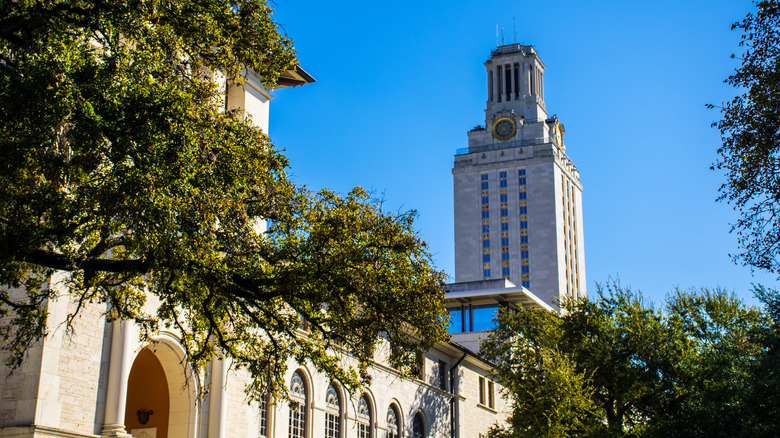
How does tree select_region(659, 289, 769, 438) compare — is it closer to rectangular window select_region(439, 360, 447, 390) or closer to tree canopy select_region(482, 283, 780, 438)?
tree canopy select_region(482, 283, 780, 438)

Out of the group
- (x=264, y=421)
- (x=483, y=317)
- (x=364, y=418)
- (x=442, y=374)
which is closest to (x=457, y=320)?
(x=483, y=317)

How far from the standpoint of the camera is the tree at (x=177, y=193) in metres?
13.0

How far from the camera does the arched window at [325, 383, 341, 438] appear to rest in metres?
34.4

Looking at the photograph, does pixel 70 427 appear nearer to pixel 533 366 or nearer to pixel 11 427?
pixel 11 427

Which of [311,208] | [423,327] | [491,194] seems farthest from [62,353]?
[491,194]

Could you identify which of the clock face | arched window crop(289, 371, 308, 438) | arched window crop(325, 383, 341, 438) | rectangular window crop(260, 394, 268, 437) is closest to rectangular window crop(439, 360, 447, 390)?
arched window crop(325, 383, 341, 438)

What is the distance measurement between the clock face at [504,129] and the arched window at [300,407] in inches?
4812

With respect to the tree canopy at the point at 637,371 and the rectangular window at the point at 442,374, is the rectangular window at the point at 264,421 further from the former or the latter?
the rectangular window at the point at 442,374

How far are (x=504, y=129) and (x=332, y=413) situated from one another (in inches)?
4809

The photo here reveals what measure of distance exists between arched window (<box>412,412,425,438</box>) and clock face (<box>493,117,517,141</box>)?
11218cm

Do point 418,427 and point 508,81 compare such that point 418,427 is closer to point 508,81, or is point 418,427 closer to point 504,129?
point 504,129

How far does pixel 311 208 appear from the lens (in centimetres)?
1719

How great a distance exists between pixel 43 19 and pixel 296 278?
6.08 m

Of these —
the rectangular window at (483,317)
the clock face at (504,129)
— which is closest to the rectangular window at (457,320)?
the rectangular window at (483,317)
